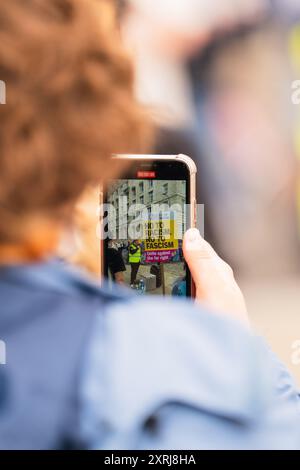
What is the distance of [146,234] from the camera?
72cm

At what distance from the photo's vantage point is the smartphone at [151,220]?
2.28 feet

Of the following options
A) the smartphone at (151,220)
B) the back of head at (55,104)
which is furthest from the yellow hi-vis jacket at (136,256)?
the back of head at (55,104)

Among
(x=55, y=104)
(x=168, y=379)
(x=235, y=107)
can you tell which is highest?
(x=235, y=107)

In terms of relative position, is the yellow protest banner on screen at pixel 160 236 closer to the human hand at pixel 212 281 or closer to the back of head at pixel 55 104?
the human hand at pixel 212 281

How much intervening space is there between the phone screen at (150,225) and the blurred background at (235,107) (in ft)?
0.35

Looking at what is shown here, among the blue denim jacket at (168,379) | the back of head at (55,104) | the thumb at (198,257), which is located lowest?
the blue denim jacket at (168,379)

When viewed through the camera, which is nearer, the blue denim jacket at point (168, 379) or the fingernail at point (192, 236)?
the blue denim jacket at point (168, 379)

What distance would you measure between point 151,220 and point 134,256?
0.17 ft

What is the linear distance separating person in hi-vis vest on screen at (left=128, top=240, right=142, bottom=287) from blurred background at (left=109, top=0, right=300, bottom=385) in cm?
16

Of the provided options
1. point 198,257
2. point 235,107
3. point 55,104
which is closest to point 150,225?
point 198,257

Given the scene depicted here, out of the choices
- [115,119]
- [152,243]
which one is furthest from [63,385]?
[152,243]

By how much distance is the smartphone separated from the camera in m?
0.70

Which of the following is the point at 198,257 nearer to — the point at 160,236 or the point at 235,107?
the point at 160,236

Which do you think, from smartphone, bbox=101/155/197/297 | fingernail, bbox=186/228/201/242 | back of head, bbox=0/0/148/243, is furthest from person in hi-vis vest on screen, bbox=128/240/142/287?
back of head, bbox=0/0/148/243
